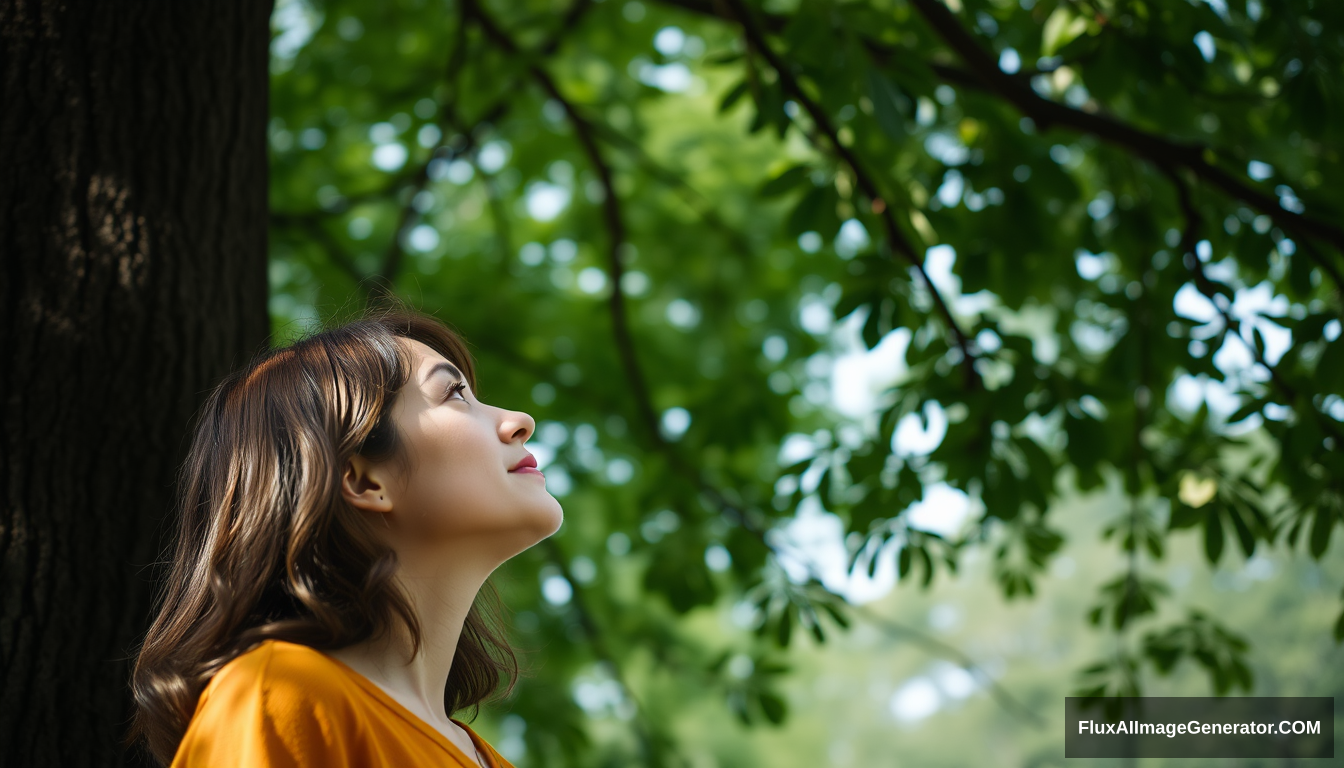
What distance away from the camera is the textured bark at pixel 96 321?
6.40ft

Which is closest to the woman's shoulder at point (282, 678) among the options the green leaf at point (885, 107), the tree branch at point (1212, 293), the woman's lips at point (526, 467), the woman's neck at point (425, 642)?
A: the woman's neck at point (425, 642)

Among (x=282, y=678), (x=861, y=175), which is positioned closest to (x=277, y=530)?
(x=282, y=678)

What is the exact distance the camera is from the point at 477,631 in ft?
7.29

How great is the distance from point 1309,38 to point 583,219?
3.63m

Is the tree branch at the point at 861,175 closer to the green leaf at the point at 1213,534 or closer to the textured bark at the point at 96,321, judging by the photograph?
the green leaf at the point at 1213,534

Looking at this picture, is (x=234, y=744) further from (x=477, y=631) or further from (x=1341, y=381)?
(x=1341, y=381)

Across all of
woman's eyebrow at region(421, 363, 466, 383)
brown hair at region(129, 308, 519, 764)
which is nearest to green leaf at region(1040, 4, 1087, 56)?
woman's eyebrow at region(421, 363, 466, 383)

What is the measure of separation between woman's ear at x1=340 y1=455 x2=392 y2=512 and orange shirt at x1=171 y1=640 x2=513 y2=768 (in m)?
0.26

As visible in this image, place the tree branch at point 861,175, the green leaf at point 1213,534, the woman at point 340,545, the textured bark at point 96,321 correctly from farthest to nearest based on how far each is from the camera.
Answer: the green leaf at point 1213,534
the tree branch at point 861,175
the textured bark at point 96,321
the woman at point 340,545

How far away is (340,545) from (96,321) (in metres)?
0.84

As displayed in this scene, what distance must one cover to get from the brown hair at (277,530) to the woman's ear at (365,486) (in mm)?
19

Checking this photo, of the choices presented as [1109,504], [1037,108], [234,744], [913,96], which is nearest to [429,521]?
[234,744]

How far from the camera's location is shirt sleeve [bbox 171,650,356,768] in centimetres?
136

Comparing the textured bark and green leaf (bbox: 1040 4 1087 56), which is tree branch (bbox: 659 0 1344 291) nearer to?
green leaf (bbox: 1040 4 1087 56)
